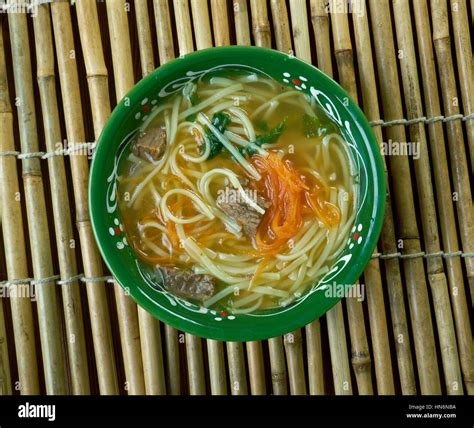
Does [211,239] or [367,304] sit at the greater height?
[211,239]

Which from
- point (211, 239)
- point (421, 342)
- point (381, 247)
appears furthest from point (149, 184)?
point (421, 342)

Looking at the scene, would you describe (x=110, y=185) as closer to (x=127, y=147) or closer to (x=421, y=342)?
(x=127, y=147)

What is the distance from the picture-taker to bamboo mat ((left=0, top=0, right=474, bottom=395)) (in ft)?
7.57

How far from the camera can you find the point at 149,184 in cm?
217

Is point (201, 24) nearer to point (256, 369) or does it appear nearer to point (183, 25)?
point (183, 25)

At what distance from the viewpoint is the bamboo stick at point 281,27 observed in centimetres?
234

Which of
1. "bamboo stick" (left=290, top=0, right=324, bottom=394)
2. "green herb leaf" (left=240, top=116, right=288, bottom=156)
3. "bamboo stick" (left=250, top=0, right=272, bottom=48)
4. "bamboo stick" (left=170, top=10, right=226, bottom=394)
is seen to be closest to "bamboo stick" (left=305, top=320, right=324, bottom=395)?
"bamboo stick" (left=290, top=0, right=324, bottom=394)

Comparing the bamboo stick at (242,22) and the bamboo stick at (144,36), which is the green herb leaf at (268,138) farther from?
the bamboo stick at (144,36)

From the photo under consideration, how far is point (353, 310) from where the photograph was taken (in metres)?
2.32

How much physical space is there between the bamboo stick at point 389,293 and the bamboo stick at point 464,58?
1.16ft

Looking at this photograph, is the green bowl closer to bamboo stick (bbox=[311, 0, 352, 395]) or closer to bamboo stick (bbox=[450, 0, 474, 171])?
bamboo stick (bbox=[311, 0, 352, 395])

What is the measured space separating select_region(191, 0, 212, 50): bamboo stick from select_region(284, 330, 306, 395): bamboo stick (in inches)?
46.3

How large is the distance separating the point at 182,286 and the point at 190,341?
0.31 meters

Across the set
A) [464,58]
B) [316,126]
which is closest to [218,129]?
[316,126]
